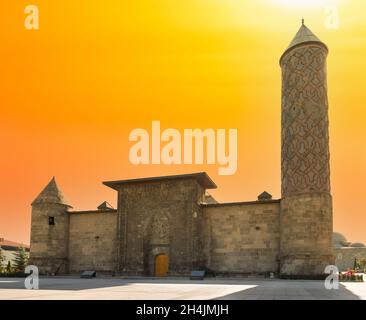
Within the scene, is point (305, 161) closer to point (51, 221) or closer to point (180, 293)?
point (180, 293)

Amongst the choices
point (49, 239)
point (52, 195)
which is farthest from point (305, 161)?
point (49, 239)

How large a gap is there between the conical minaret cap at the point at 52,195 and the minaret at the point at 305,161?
1679 centimetres

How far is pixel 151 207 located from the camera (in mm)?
26219

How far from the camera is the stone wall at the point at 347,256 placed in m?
49.5

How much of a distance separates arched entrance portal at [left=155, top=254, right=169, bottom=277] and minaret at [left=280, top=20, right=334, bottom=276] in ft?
25.1

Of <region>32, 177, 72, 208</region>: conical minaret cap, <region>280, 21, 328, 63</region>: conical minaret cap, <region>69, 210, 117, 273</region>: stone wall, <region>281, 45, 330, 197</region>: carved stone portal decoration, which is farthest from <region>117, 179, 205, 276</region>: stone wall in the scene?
<region>280, 21, 328, 63</region>: conical minaret cap

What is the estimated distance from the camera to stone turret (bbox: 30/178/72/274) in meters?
28.2

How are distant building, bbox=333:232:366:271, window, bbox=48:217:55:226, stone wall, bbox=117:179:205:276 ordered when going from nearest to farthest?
stone wall, bbox=117:179:205:276
window, bbox=48:217:55:226
distant building, bbox=333:232:366:271

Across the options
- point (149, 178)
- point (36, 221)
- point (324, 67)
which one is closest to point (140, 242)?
point (149, 178)

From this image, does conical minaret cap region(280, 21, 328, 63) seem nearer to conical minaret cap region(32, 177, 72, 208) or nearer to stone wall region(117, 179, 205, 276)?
stone wall region(117, 179, 205, 276)

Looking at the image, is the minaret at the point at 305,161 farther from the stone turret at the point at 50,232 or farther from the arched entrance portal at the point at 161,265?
the stone turret at the point at 50,232

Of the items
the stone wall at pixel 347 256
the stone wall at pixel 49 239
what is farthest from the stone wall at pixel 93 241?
the stone wall at pixel 347 256
